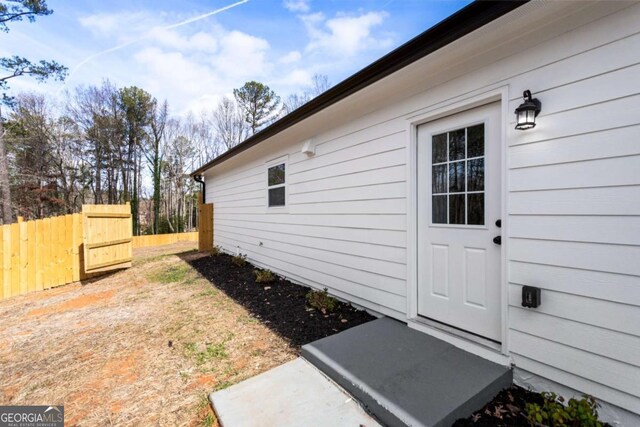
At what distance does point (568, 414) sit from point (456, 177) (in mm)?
1815

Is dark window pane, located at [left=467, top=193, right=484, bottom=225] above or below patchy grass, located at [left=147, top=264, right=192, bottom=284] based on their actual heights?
above

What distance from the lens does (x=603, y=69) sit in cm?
171

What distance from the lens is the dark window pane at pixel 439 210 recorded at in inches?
106

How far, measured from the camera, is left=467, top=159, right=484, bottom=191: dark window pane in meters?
2.41

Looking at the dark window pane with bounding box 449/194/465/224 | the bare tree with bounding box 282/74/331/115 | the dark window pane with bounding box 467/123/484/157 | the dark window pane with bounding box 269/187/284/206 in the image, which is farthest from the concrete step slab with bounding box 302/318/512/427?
the bare tree with bounding box 282/74/331/115

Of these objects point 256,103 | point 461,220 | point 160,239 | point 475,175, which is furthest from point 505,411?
point 256,103

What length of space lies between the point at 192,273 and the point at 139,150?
1458 centimetres

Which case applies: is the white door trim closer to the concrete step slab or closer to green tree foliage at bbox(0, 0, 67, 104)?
the concrete step slab

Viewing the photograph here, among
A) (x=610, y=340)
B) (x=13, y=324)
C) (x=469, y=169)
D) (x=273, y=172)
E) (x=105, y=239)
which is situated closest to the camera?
(x=610, y=340)

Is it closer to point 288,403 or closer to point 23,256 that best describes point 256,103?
point 23,256

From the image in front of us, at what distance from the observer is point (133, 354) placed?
9.75ft

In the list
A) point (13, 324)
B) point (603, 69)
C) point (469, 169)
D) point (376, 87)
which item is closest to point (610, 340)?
point (469, 169)

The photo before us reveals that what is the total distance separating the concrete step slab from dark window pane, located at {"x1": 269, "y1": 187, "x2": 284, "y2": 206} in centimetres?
337

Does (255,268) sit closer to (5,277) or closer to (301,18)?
(5,277)
